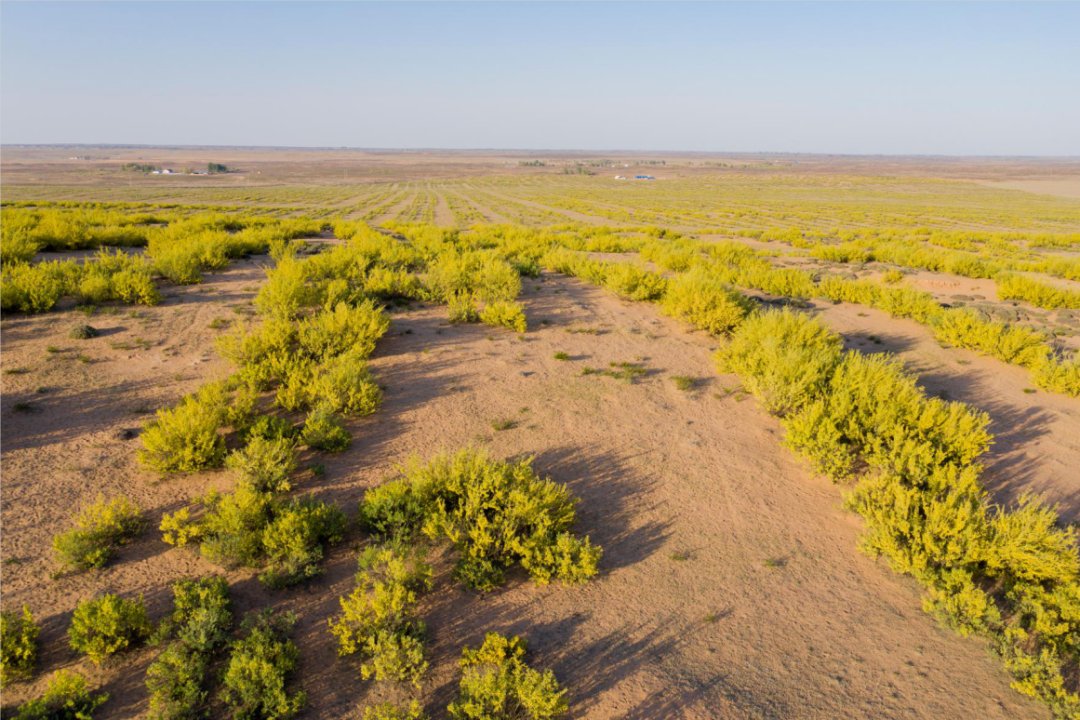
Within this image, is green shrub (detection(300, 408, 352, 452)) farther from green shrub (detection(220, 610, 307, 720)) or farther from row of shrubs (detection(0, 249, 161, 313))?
row of shrubs (detection(0, 249, 161, 313))

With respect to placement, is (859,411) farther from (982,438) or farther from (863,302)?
(863,302)

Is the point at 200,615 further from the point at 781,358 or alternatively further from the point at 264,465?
the point at 781,358

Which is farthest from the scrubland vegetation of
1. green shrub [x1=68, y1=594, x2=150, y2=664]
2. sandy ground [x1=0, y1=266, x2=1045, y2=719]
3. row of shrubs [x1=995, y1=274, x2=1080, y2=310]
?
row of shrubs [x1=995, y1=274, x2=1080, y2=310]

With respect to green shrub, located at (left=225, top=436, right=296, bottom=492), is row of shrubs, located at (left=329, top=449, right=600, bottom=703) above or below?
below

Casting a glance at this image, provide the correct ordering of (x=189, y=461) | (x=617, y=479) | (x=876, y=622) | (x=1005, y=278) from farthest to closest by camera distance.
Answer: (x=1005, y=278), (x=617, y=479), (x=189, y=461), (x=876, y=622)

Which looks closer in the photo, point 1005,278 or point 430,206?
point 1005,278

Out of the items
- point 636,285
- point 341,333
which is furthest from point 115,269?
point 636,285

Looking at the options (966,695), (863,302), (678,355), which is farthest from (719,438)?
(863,302)
